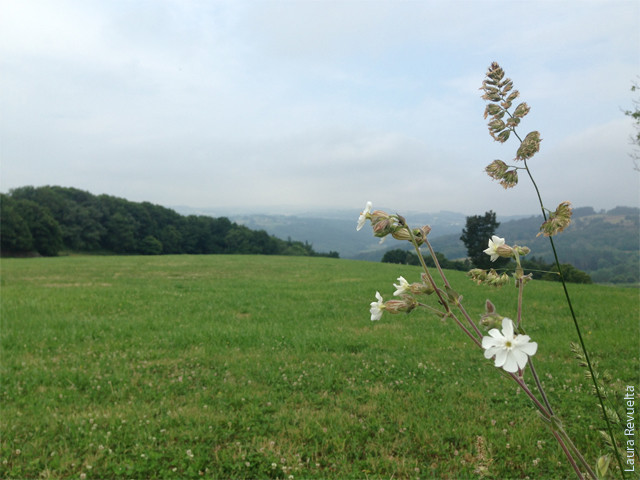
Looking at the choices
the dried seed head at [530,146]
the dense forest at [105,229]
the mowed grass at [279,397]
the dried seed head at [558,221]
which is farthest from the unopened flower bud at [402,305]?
the dense forest at [105,229]

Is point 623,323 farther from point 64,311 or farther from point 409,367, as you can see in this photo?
point 64,311

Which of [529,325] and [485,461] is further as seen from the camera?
[529,325]

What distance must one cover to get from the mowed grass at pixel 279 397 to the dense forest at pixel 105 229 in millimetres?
61685

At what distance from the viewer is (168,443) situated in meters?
4.06

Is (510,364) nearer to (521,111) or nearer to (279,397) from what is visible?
(521,111)

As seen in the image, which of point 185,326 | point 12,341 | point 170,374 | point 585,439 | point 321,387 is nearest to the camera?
point 585,439

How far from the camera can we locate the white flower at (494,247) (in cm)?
156

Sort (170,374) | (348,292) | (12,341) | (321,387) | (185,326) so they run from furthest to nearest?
(348,292) < (185,326) < (12,341) < (170,374) < (321,387)

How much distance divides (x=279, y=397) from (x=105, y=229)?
247ft

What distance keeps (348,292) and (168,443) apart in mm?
11049

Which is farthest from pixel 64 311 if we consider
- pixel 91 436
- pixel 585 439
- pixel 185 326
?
pixel 585 439

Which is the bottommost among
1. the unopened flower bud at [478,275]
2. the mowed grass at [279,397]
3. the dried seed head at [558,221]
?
the mowed grass at [279,397]

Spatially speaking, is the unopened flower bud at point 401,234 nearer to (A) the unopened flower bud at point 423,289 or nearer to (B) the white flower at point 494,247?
(A) the unopened flower bud at point 423,289

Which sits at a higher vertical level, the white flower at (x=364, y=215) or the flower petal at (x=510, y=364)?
the white flower at (x=364, y=215)
